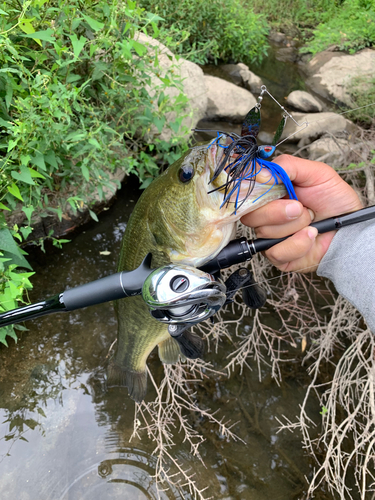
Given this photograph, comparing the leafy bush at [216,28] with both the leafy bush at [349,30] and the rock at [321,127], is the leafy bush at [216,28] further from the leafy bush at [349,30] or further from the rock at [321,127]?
the rock at [321,127]

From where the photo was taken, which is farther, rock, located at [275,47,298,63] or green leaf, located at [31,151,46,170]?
rock, located at [275,47,298,63]

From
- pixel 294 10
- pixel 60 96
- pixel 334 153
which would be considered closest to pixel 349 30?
pixel 294 10

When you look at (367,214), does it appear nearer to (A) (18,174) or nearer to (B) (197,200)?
(B) (197,200)

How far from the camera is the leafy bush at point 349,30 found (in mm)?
8227

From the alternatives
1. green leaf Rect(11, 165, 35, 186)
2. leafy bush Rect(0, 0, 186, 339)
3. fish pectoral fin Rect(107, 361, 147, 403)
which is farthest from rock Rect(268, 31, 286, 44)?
fish pectoral fin Rect(107, 361, 147, 403)

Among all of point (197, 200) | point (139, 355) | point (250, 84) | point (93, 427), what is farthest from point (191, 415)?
point (250, 84)

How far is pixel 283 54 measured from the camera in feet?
28.8

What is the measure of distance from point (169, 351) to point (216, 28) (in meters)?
7.00

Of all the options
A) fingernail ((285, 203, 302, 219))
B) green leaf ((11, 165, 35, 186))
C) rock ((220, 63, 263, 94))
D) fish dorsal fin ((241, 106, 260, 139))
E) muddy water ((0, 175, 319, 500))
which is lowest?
muddy water ((0, 175, 319, 500))

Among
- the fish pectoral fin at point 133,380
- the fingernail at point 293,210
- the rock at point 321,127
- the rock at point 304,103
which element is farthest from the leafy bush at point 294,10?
the fish pectoral fin at point 133,380

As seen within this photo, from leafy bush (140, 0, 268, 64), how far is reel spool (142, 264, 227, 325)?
19.8 ft

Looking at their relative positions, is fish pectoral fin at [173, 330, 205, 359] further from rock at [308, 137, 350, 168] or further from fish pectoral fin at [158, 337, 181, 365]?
rock at [308, 137, 350, 168]

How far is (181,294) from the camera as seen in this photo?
117 centimetres

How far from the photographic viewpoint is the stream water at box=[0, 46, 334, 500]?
2.40m
